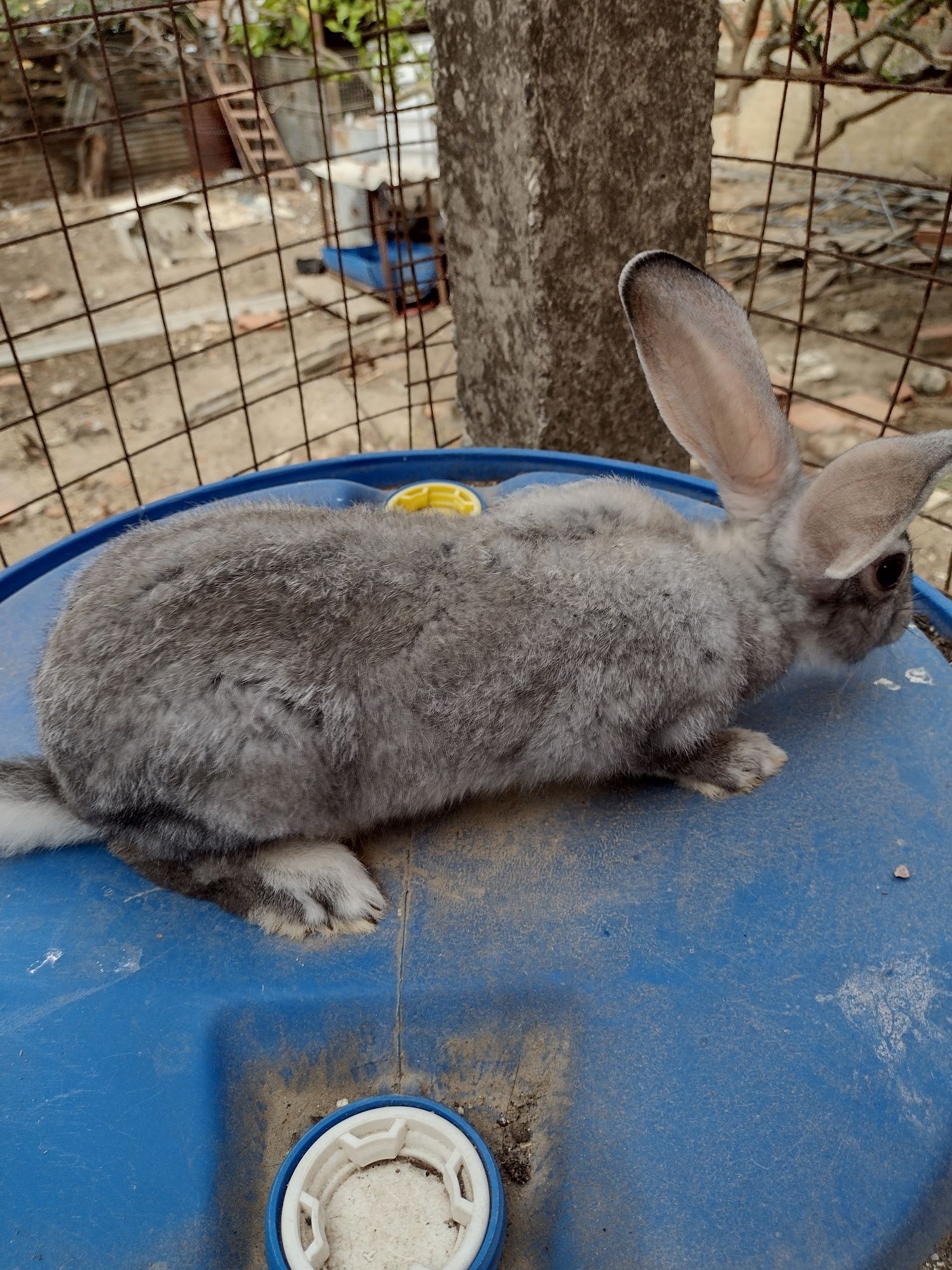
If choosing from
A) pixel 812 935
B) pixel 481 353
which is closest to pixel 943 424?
pixel 481 353

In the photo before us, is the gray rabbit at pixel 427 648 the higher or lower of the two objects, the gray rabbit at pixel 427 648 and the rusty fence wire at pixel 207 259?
the higher

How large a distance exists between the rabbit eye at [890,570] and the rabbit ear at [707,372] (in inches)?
7.1

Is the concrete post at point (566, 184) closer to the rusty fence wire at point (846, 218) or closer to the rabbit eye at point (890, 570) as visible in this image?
the rusty fence wire at point (846, 218)

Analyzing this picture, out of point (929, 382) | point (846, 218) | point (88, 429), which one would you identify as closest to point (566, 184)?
point (929, 382)

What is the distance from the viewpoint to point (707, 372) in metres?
1.51

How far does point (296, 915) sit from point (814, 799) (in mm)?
700

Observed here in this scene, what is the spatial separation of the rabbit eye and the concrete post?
3.26 feet

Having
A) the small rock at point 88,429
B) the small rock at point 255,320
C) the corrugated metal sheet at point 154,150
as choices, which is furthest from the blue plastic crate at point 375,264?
the corrugated metal sheet at point 154,150

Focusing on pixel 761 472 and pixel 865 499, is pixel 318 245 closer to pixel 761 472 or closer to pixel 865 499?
pixel 761 472

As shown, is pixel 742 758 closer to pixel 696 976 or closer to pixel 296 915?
pixel 696 976

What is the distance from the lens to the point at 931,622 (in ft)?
6.35

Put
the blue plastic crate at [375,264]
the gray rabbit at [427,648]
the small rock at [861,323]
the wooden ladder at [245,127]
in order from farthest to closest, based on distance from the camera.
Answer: the wooden ladder at [245,127] → the blue plastic crate at [375,264] → the small rock at [861,323] → the gray rabbit at [427,648]

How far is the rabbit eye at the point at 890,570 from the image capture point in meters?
1.53

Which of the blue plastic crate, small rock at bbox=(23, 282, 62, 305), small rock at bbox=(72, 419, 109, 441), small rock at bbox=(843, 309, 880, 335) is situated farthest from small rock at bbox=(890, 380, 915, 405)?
small rock at bbox=(23, 282, 62, 305)
